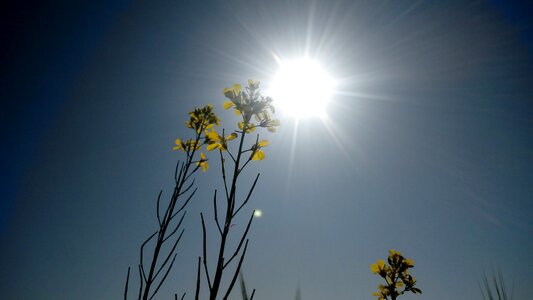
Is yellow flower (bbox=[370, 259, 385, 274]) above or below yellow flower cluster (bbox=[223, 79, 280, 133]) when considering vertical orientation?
above

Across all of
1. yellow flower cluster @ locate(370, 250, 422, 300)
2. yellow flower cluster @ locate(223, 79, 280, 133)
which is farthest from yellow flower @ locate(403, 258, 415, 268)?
yellow flower cluster @ locate(223, 79, 280, 133)

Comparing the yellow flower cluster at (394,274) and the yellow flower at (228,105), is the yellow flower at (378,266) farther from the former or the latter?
the yellow flower at (228,105)

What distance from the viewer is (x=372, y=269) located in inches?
236

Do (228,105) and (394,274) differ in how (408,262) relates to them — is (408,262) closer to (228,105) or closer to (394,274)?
(394,274)

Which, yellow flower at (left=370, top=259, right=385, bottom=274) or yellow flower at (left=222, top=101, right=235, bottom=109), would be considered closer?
yellow flower at (left=222, top=101, right=235, bottom=109)

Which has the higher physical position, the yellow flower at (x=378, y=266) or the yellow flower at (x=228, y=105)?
the yellow flower at (x=378, y=266)

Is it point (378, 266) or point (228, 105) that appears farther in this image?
point (378, 266)

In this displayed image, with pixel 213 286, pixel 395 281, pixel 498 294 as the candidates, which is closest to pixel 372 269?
pixel 395 281

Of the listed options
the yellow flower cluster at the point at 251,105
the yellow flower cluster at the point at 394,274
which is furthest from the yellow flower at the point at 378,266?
the yellow flower cluster at the point at 251,105

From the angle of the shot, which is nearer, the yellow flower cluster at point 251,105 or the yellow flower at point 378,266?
the yellow flower cluster at point 251,105

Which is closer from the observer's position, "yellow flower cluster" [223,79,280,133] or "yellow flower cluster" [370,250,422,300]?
"yellow flower cluster" [223,79,280,133]

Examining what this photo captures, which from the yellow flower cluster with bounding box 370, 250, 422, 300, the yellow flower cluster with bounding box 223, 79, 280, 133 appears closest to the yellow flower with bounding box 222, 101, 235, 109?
the yellow flower cluster with bounding box 223, 79, 280, 133

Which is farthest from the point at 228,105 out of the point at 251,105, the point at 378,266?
the point at 378,266

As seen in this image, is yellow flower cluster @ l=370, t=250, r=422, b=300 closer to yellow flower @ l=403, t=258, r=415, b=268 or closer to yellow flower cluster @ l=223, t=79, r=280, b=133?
yellow flower @ l=403, t=258, r=415, b=268
